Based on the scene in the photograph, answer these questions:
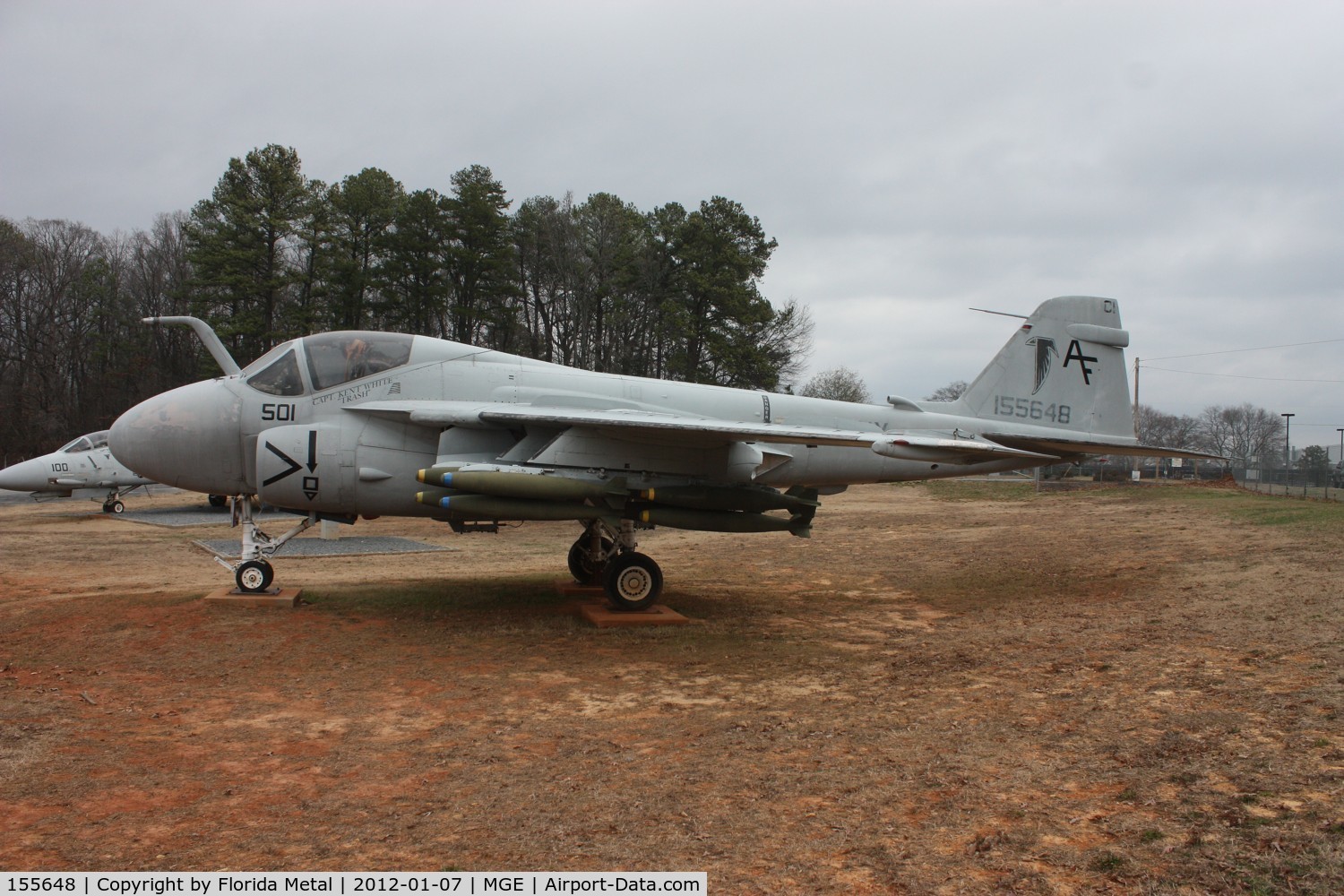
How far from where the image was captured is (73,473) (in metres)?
25.5

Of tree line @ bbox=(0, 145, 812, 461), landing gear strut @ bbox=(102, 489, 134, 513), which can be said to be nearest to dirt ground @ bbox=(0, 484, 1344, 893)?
landing gear strut @ bbox=(102, 489, 134, 513)

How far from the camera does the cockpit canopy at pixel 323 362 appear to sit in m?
9.95

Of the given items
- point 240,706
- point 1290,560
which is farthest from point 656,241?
point 240,706

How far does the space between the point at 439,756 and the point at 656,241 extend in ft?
128

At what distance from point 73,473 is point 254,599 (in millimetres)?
19947

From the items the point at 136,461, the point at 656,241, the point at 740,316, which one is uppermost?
the point at 656,241

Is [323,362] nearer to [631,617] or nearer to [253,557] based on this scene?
[253,557]

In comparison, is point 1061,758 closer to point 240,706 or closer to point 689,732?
point 689,732

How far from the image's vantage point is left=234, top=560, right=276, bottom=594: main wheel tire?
1058 centimetres

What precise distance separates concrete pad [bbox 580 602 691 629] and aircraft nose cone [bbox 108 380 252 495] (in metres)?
4.33

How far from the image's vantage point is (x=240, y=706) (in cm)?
648

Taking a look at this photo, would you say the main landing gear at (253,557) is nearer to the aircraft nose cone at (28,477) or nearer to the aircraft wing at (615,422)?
the aircraft wing at (615,422)
